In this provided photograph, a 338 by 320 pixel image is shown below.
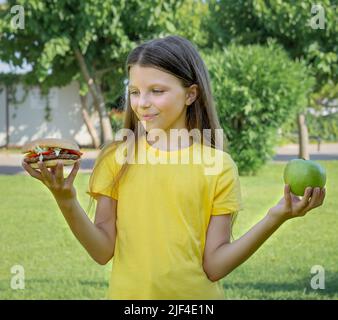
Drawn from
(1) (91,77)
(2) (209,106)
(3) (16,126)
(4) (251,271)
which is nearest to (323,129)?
(3) (16,126)

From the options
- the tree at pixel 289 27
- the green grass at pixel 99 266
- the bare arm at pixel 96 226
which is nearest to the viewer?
the bare arm at pixel 96 226

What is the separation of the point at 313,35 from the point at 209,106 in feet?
48.0

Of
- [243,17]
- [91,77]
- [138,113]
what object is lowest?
[138,113]

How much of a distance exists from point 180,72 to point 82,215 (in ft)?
1.88

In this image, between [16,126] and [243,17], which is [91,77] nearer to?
[243,17]

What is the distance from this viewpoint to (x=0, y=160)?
63.7 feet

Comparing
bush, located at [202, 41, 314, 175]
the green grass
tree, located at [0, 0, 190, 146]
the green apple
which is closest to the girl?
the green apple

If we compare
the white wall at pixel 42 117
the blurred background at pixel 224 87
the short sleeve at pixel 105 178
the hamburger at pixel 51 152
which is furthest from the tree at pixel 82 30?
the short sleeve at pixel 105 178

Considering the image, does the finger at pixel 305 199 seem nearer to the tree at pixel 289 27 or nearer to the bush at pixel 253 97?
the bush at pixel 253 97

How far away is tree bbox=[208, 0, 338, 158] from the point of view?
15.7 metres

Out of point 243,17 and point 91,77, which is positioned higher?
point 243,17

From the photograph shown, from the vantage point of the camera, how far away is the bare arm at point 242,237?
1.92m

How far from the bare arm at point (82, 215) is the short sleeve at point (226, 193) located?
34cm

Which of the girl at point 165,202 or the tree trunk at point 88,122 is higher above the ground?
the tree trunk at point 88,122
